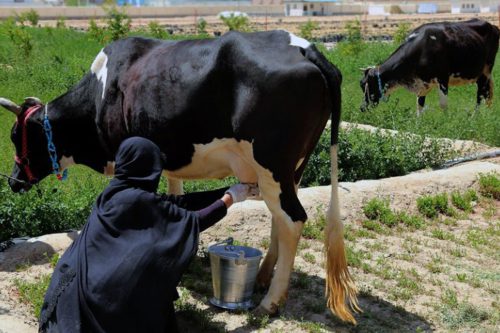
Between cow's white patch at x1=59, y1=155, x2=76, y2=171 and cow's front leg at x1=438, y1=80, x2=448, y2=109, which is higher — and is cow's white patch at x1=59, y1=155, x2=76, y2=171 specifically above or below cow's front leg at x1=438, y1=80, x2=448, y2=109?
above

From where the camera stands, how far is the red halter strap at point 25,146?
656cm

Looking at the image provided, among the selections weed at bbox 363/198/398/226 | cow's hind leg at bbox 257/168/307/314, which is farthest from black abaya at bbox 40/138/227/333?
weed at bbox 363/198/398/226

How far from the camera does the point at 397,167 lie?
9.27 m

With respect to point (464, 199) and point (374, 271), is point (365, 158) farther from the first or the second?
point (374, 271)

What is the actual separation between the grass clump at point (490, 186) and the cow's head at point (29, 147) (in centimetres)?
492

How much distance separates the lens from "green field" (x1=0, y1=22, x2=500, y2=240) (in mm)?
6852

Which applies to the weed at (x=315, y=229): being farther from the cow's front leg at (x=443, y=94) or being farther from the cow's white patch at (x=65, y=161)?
the cow's front leg at (x=443, y=94)

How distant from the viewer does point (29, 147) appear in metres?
6.63

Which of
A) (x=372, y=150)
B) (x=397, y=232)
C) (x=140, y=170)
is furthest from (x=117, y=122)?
(x=372, y=150)

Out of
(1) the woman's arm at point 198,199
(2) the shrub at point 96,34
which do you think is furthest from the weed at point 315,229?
(2) the shrub at point 96,34

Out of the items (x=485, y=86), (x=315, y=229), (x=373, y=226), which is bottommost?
(x=485, y=86)

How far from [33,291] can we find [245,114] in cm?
206

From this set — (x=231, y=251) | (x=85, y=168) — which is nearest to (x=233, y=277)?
(x=231, y=251)

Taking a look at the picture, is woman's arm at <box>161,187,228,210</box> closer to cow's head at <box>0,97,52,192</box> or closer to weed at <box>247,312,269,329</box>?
weed at <box>247,312,269,329</box>
